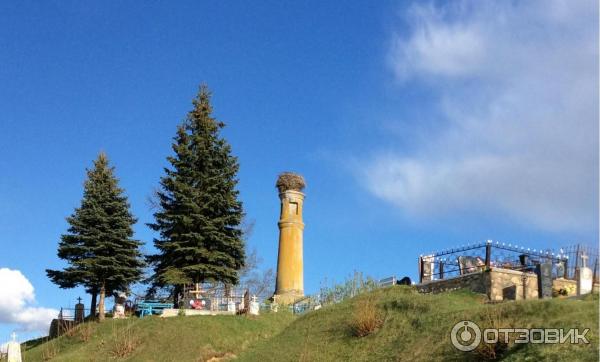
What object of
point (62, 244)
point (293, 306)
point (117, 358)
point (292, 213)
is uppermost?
point (292, 213)

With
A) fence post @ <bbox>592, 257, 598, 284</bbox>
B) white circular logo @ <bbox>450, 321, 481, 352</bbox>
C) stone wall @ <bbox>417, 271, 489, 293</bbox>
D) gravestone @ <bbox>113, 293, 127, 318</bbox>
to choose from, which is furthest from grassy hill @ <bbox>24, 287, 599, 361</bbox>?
fence post @ <bbox>592, 257, 598, 284</bbox>

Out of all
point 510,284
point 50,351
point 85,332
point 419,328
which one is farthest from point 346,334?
point 50,351

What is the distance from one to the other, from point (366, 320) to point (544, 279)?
15.9 feet

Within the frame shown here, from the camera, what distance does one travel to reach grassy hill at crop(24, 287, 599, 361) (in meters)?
13.0

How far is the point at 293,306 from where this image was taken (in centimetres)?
2825

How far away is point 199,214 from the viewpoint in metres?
29.7

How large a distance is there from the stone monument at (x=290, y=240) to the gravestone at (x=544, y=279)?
1537cm

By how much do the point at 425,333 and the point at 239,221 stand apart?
1647 centimetres

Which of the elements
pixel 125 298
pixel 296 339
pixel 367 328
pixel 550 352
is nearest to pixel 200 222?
pixel 125 298

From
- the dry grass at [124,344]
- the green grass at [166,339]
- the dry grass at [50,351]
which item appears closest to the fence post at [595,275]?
the green grass at [166,339]

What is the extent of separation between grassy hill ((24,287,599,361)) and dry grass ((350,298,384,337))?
4 cm

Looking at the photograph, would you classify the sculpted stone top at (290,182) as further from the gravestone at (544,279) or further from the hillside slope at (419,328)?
the gravestone at (544,279)

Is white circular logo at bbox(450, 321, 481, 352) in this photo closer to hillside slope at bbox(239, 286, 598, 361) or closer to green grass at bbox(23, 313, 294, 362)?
hillside slope at bbox(239, 286, 598, 361)

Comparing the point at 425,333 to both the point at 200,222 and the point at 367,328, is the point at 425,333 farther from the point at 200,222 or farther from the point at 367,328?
the point at 200,222
